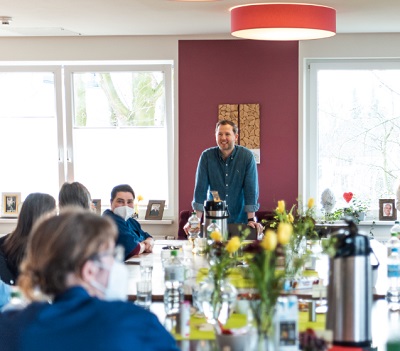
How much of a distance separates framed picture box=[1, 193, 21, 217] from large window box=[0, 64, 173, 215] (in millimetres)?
281

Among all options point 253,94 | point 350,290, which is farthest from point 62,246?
point 253,94

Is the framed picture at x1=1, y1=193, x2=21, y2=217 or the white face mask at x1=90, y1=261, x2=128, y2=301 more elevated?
the white face mask at x1=90, y1=261, x2=128, y2=301

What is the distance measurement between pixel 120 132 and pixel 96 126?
0.27m

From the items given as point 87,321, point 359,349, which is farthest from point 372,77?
point 87,321

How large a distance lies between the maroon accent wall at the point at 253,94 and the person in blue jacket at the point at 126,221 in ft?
8.73

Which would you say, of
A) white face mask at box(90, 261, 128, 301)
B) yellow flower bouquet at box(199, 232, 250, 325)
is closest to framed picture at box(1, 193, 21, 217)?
yellow flower bouquet at box(199, 232, 250, 325)

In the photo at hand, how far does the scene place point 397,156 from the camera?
855cm

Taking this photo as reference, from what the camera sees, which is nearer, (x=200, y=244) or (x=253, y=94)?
(x=200, y=244)

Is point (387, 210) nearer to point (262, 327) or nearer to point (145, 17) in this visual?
point (145, 17)

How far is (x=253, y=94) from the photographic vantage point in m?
8.31

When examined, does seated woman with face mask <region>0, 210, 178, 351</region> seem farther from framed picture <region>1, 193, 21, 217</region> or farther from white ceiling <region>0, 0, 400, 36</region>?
framed picture <region>1, 193, 21, 217</region>

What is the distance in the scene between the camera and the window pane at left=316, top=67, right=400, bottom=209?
27.9 feet

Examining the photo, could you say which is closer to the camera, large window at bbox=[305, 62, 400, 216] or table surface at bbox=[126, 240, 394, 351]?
table surface at bbox=[126, 240, 394, 351]

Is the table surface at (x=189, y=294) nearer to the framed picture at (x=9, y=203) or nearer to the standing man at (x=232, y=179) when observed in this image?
the standing man at (x=232, y=179)
